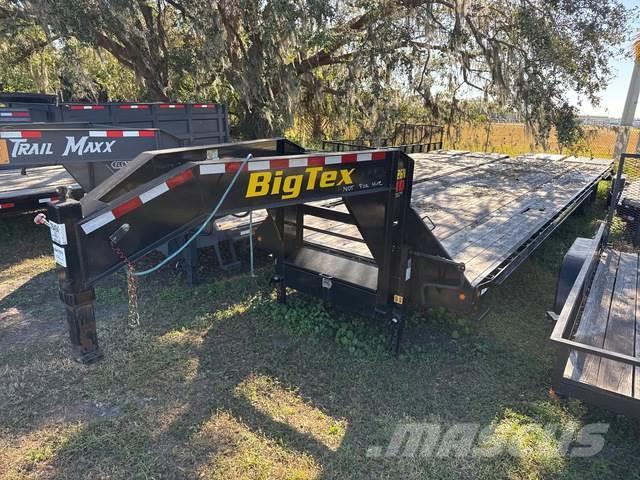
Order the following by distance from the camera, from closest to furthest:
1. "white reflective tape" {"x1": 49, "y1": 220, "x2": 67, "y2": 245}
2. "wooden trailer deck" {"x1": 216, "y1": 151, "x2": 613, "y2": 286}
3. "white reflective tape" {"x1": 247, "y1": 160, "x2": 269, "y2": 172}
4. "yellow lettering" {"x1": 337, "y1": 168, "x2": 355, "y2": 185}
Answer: "white reflective tape" {"x1": 49, "y1": 220, "x2": 67, "y2": 245} → "white reflective tape" {"x1": 247, "y1": 160, "x2": 269, "y2": 172} → "yellow lettering" {"x1": 337, "y1": 168, "x2": 355, "y2": 185} → "wooden trailer deck" {"x1": 216, "y1": 151, "x2": 613, "y2": 286}

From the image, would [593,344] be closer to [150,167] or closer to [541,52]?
[150,167]

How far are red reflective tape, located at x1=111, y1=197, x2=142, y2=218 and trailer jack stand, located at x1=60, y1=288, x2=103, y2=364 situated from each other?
0.37 meters

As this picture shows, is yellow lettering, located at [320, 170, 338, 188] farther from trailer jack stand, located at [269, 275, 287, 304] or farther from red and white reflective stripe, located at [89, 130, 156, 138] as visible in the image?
red and white reflective stripe, located at [89, 130, 156, 138]

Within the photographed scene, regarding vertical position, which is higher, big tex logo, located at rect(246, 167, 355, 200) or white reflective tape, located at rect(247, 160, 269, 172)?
white reflective tape, located at rect(247, 160, 269, 172)

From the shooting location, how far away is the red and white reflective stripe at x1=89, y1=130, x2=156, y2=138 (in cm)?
388

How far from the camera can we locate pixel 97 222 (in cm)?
208

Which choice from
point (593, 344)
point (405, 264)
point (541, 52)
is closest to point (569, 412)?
point (593, 344)

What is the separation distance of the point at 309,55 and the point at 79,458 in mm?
12177

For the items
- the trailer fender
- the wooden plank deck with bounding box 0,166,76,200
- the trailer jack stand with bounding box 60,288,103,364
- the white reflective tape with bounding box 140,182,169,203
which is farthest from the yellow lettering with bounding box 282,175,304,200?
the wooden plank deck with bounding box 0,166,76,200

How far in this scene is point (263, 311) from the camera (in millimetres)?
4883

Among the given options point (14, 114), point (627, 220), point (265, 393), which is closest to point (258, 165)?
point (265, 393)

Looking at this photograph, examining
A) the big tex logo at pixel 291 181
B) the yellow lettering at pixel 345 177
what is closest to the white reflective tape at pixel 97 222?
the big tex logo at pixel 291 181

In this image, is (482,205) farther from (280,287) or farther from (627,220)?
(280,287)

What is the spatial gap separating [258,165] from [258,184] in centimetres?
11
